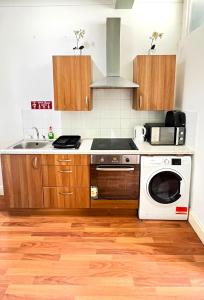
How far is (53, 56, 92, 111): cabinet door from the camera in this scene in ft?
8.94

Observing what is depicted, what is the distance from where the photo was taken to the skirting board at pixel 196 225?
7.76ft

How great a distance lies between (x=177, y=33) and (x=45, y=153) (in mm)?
2311

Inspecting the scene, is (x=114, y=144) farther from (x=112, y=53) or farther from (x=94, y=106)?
(x=112, y=53)

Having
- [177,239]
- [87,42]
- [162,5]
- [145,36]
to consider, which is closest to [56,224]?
[177,239]

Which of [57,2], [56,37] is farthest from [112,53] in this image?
[57,2]

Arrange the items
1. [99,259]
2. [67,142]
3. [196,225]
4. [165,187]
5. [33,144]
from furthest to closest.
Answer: [33,144], [67,142], [165,187], [196,225], [99,259]

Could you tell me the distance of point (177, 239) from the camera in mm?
2396

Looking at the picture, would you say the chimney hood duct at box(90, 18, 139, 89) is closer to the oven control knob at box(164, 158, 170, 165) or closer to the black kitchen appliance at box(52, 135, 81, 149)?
the black kitchen appliance at box(52, 135, 81, 149)

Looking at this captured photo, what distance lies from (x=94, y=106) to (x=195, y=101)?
1330 millimetres

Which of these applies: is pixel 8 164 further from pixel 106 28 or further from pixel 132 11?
pixel 132 11

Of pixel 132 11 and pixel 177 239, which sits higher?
pixel 132 11

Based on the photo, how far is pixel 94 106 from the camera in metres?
3.20

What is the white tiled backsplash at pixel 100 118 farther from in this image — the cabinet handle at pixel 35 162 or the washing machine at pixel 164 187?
the washing machine at pixel 164 187

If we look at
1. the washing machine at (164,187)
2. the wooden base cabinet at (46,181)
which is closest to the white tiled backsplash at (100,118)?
the wooden base cabinet at (46,181)
